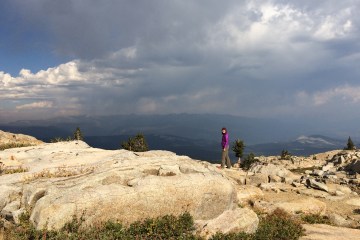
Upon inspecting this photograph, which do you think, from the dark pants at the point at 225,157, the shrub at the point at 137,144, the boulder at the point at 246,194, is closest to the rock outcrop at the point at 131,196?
the boulder at the point at 246,194

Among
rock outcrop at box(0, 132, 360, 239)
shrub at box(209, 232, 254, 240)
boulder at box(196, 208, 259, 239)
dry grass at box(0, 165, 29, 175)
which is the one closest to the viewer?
shrub at box(209, 232, 254, 240)

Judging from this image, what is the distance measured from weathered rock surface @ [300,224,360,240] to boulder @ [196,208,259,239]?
2814 mm

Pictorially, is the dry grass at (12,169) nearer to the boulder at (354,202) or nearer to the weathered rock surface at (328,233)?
the weathered rock surface at (328,233)

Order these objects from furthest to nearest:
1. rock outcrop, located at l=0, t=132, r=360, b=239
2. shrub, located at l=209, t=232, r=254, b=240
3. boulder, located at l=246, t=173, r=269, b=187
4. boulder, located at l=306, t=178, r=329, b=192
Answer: boulder, located at l=246, t=173, r=269, b=187
boulder, located at l=306, t=178, r=329, b=192
rock outcrop, located at l=0, t=132, r=360, b=239
shrub, located at l=209, t=232, r=254, b=240

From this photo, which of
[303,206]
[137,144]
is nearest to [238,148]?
[137,144]

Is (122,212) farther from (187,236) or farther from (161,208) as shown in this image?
(187,236)

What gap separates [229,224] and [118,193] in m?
6.11

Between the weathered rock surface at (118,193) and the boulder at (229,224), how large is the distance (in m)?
1.46

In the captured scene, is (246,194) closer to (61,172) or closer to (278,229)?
(278,229)

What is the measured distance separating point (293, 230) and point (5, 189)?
1721 centimetres

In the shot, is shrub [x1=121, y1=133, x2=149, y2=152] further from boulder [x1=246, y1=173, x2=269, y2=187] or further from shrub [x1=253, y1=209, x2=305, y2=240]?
shrub [x1=253, y1=209, x2=305, y2=240]

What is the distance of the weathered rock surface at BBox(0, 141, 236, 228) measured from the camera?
16719 mm

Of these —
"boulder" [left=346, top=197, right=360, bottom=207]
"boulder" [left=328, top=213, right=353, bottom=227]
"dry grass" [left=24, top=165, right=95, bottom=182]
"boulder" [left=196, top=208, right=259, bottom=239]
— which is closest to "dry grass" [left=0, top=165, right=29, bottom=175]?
"dry grass" [left=24, top=165, right=95, bottom=182]

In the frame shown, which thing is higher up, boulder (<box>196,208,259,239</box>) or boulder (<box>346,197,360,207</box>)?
boulder (<box>196,208,259,239</box>)
